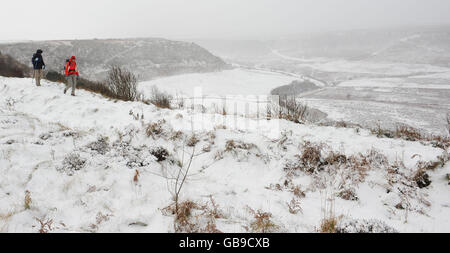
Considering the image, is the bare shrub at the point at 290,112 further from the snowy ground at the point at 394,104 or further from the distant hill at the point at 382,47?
the distant hill at the point at 382,47

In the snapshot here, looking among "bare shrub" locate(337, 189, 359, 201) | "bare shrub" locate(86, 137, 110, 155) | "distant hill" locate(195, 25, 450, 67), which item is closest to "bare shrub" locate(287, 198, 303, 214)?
"bare shrub" locate(337, 189, 359, 201)

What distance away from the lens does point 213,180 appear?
176 inches

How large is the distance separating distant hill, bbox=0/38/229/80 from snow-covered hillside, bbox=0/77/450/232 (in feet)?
192

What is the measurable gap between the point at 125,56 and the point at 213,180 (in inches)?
3107

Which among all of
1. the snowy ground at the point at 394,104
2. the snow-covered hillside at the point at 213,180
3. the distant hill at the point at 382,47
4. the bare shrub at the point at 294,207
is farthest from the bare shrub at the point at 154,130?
the distant hill at the point at 382,47

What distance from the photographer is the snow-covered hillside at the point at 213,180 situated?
3121 mm

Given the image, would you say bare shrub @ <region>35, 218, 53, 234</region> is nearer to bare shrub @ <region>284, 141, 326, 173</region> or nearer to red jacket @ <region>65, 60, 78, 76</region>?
bare shrub @ <region>284, 141, 326, 173</region>

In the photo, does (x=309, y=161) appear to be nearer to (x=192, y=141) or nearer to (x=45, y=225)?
(x=192, y=141)

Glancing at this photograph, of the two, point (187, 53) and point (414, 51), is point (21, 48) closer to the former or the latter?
point (187, 53)

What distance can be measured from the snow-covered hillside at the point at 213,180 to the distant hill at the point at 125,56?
58.6 meters

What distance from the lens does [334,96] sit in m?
46.3

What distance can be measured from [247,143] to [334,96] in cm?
4567

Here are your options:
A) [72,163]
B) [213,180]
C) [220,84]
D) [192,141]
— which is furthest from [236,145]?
[220,84]
